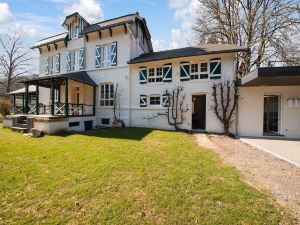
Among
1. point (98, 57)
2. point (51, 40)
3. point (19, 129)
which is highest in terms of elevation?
point (51, 40)

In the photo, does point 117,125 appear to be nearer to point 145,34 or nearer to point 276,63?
point 145,34

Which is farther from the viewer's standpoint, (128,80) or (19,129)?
(128,80)

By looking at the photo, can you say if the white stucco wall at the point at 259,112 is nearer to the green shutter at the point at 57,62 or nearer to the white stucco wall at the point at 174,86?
the white stucco wall at the point at 174,86

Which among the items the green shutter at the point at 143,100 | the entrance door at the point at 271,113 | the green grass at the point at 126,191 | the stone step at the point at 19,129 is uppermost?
the green shutter at the point at 143,100

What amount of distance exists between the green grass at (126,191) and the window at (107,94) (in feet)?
29.1

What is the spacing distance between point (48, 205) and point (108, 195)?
106cm

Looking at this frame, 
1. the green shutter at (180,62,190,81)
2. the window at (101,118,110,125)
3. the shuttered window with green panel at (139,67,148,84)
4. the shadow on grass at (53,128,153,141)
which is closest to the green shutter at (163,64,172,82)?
the green shutter at (180,62,190,81)

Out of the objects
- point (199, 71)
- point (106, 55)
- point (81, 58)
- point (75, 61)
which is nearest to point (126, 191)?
point (199, 71)

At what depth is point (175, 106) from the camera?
41.6ft

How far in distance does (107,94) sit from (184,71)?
6.40 meters

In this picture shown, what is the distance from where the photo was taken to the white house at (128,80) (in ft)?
37.1

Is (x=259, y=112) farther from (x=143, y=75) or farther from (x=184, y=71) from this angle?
(x=143, y=75)

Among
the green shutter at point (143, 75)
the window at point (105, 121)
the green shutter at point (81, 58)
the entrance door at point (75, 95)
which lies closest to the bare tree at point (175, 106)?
the green shutter at point (143, 75)

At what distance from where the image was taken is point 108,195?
3.77 meters
